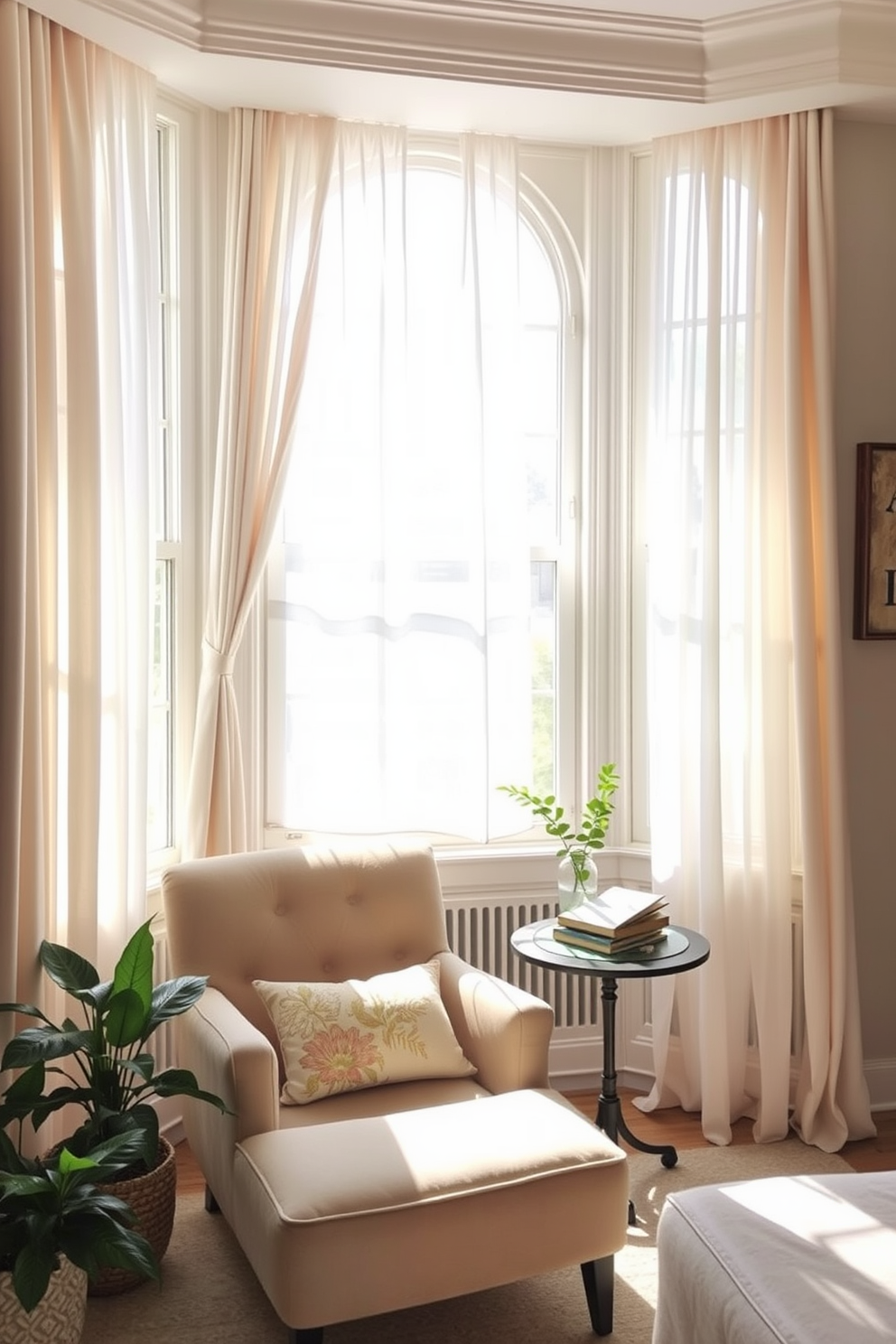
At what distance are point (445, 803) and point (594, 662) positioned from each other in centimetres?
65

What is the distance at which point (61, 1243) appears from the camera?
235 cm

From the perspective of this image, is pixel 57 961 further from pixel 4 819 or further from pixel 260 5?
pixel 260 5

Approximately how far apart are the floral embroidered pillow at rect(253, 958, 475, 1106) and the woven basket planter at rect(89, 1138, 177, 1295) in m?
0.32

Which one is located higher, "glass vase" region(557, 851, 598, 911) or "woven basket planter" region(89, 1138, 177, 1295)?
"glass vase" region(557, 851, 598, 911)

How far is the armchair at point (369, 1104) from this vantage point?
91.4 inches

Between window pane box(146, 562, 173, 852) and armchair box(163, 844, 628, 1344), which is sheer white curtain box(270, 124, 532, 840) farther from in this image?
armchair box(163, 844, 628, 1344)

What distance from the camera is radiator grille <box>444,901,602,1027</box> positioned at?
3828 mm

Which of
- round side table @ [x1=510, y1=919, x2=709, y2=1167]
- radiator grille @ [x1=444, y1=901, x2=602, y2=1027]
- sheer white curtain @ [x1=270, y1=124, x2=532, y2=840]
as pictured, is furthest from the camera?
radiator grille @ [x1=444, y1=901, x2=602, y2=1027]

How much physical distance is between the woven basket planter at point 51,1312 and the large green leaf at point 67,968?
560 mm

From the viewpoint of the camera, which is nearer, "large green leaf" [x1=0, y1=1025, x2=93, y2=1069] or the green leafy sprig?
"large green leaf" [x1=0, y1=1025, x2=93, y2=1069]

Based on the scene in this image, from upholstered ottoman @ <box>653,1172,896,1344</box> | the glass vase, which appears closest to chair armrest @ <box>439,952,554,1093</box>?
the glass vase

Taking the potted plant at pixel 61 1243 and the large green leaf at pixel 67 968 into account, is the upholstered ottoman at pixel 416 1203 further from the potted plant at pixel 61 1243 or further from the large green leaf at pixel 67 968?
the large green leaf at pixel 67 968

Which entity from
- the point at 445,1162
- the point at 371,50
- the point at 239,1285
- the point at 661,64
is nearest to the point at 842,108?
the point at 661,64

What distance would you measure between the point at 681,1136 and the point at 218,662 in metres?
1.88
